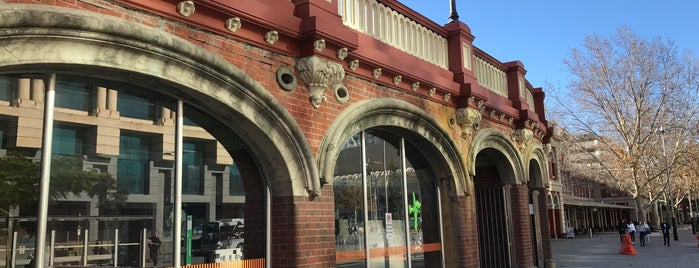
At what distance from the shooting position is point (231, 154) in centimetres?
628

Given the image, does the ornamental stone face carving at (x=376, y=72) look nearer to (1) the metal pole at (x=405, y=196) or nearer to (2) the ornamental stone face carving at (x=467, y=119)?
(1) the metal pole at (x=405, y=196)

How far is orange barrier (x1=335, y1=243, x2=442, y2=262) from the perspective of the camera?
7321mm

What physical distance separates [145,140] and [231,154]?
113 cm

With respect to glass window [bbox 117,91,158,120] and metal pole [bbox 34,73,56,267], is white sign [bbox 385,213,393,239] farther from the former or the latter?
metal pole [bbox 34,73,56,267]

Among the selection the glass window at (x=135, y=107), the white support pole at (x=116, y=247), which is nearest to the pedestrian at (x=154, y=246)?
the white support pole at (x=116, y=247)

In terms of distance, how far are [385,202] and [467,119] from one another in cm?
247

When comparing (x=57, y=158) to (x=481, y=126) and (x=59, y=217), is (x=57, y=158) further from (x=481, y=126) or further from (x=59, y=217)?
(x=481, y=126)

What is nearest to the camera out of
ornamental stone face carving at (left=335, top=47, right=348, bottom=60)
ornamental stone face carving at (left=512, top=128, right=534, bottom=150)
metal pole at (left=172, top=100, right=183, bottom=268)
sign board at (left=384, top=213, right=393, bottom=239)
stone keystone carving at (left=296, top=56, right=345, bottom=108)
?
metal pole at (left=172, top=100, right=183, bottom=268)

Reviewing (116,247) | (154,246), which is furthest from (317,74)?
(116,247)

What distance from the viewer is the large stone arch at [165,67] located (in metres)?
4.18

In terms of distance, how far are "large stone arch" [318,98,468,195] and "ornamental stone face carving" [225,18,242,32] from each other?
68.2 inches

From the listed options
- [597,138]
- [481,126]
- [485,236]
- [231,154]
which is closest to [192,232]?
[231,154]

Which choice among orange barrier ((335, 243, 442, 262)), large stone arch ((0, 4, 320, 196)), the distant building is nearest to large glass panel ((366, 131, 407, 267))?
orange barrier ((335, 243, 442, 262))

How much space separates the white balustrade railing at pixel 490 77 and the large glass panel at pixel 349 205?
4121 millimetres
